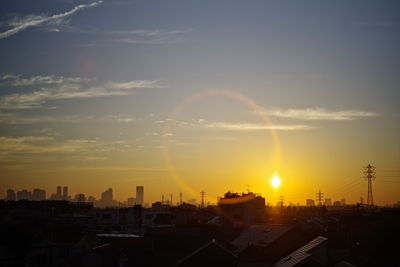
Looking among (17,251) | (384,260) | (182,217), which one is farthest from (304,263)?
(182,217)

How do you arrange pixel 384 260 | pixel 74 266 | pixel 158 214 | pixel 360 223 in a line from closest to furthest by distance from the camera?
pixel 74 266
pixel 384 260
pixel 360 223
pixel 158 214

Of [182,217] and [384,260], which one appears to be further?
[182,217]

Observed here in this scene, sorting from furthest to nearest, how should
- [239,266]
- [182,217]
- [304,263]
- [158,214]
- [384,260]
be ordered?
1. [158,214]
2. [182,217]
3. [384,260]
4. [239,266]
5. [304,263]

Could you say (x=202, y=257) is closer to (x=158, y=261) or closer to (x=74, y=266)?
(x=158, y=261)

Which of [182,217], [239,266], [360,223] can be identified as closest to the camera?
[239,266]

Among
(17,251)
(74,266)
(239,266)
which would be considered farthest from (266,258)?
(17,251)

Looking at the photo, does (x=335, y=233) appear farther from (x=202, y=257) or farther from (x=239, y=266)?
(x=202, y=257)
